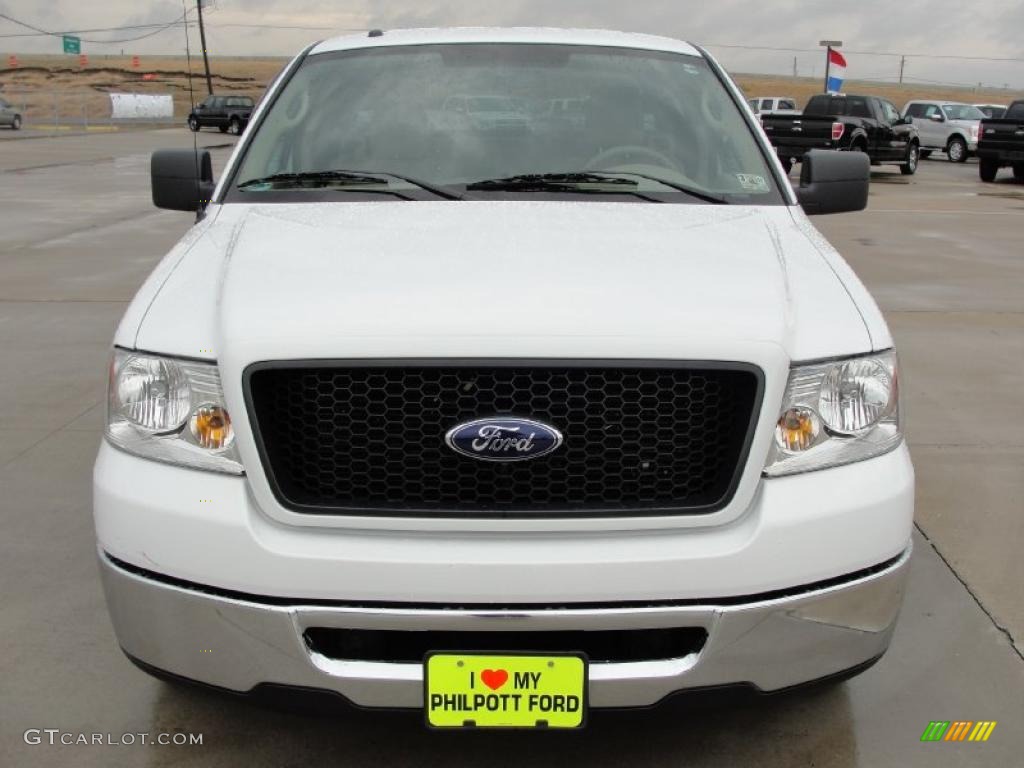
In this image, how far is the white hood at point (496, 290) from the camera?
2242 millimetres

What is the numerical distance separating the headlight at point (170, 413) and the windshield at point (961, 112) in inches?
1234

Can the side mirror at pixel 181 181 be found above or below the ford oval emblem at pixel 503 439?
above

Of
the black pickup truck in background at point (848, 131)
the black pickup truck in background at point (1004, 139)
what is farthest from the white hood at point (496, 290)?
the black pickup truck in background at point (1004, 139)

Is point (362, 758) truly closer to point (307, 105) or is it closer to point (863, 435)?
point (863, 435)

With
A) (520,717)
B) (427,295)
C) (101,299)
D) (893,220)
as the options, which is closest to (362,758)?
(520,717)

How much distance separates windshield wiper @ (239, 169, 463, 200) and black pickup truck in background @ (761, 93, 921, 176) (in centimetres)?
1979

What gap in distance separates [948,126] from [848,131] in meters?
7.20

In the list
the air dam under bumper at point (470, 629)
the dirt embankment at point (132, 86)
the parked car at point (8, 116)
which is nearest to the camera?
the air dam under bumper at point (470, 629)

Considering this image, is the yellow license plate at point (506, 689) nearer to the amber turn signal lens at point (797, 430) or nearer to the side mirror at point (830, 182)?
the amber turn signal lens at point (797, 430)

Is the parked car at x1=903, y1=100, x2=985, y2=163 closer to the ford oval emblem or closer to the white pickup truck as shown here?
the white pickup truck

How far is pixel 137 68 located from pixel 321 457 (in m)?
117

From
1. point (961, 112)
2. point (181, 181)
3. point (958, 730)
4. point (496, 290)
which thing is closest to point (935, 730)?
point (958, 730)

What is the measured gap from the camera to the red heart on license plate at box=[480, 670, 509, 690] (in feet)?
7.25

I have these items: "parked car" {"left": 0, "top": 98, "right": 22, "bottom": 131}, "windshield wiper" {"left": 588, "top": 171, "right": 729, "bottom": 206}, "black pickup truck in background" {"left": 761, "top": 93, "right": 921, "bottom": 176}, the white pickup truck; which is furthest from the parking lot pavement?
"parked car" {"left": 0, "top": 98, "right": 22, "bottom": 131}
